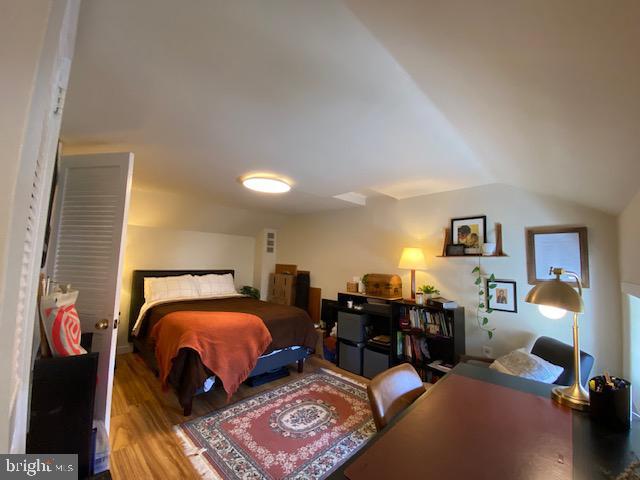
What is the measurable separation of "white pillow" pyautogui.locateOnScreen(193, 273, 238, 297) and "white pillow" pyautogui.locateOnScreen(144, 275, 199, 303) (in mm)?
87

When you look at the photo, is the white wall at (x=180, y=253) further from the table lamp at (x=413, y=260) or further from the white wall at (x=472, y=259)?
the table lamp at (x=413, y=260)

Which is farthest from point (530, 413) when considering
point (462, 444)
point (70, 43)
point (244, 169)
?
point (244, 169)

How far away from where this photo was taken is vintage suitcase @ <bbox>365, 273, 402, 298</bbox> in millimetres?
3305

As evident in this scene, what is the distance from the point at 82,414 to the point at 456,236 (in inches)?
128

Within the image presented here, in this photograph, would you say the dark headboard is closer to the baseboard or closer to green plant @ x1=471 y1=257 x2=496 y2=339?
the baseboard

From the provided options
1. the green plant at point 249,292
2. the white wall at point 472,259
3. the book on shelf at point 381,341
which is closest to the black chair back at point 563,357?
the white wall at point 472,259

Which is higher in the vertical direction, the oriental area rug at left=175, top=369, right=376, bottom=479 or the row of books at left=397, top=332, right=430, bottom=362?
the row of books at left=397, top=332, right=430, bottom=362

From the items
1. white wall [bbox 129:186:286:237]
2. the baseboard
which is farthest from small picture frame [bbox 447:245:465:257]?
the baseboard

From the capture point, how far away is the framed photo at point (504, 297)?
250cm

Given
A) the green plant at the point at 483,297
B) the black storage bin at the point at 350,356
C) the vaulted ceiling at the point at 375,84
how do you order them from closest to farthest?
the vaulted ceiling at the point at 375,84, the green plant at the point at 483,297, the black storage bin at the point at 350,356

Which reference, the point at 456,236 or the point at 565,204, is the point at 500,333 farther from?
the point at 565,204

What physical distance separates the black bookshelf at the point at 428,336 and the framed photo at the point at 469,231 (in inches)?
27.5

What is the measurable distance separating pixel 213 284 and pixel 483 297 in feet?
12.1

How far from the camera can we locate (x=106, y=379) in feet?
5.30
